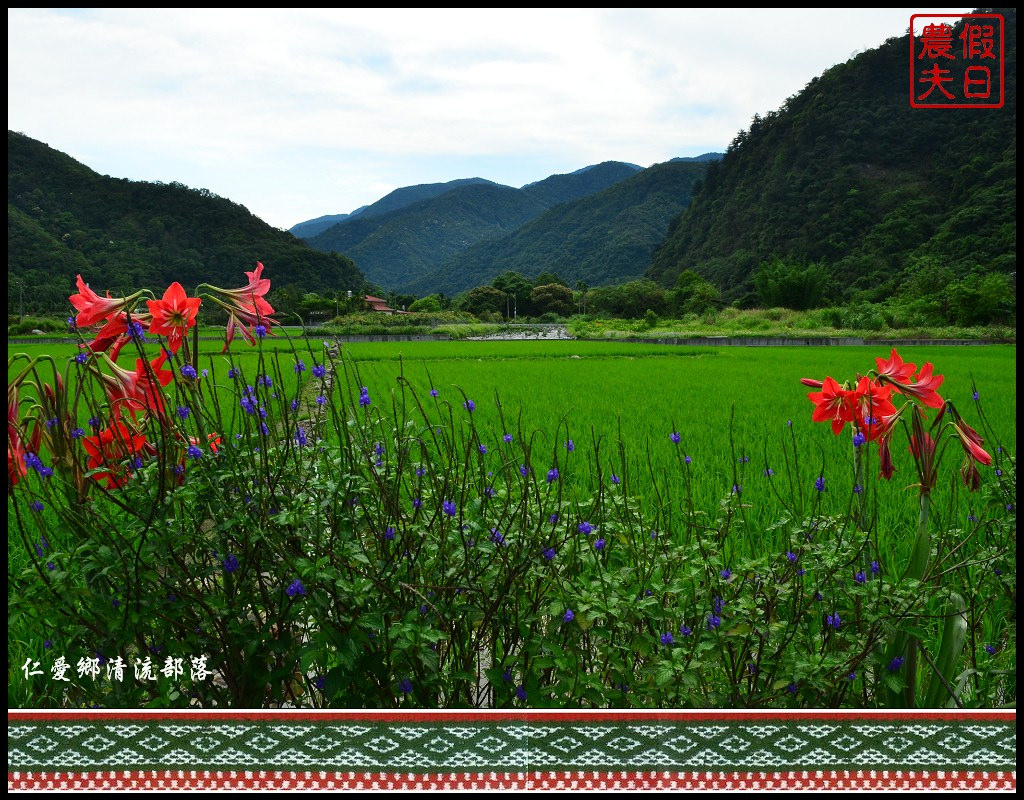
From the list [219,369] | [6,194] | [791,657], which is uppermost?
[6,194]

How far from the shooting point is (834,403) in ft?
4.77

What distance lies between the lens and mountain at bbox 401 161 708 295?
4.52m

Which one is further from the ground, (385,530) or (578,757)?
(385,530)

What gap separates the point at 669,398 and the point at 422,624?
16.1 ft

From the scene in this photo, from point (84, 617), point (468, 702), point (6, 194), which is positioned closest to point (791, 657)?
point (468, 702)

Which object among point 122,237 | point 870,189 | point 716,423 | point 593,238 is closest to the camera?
point 122,237

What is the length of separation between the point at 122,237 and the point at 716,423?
3.81m

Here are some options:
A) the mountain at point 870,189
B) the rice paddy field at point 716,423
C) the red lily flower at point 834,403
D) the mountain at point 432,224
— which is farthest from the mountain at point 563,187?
the red lily flower at point 834,403

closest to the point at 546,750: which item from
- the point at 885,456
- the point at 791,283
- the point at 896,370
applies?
the point at 885,456

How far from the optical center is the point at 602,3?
126cm

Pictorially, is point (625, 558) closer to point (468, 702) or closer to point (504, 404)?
point (468, 702)

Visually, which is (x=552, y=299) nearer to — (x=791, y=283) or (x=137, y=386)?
(x=791, y=283)

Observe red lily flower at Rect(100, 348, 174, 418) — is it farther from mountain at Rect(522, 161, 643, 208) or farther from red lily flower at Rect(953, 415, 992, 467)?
mountain at Rect(522, 161, 643, 208)

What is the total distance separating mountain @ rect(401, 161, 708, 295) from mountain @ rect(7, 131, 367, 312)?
202cm
